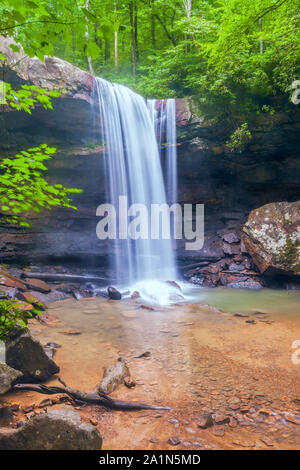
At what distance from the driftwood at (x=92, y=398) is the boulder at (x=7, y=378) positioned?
0.22 metres

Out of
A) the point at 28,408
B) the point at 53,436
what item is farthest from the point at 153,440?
the point at 28,408

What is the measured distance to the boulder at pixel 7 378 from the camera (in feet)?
8.38

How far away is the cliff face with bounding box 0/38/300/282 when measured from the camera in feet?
29.5

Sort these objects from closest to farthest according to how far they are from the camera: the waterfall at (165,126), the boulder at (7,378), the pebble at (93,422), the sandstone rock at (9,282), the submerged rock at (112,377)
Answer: the pebble at (93,422) < the boulder at (7,378) < the submerged rock at (112,377) < the sandstone rock at (9,282) < the waterfall at (165,126)

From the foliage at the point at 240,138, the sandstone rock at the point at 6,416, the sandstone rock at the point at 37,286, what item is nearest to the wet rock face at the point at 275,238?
the foliage at the point at 240,138

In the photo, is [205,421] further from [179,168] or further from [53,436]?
[179,168]

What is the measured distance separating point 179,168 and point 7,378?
389 inches

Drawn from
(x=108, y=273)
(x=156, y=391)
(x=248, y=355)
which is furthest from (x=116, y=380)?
(x=108, y=273)

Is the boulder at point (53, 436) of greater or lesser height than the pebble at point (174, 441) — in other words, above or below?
above

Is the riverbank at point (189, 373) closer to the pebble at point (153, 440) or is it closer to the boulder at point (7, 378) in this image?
the pebble at point (153, 440)

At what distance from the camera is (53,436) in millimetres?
1810

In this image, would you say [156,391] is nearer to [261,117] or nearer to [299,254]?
[299,254]
